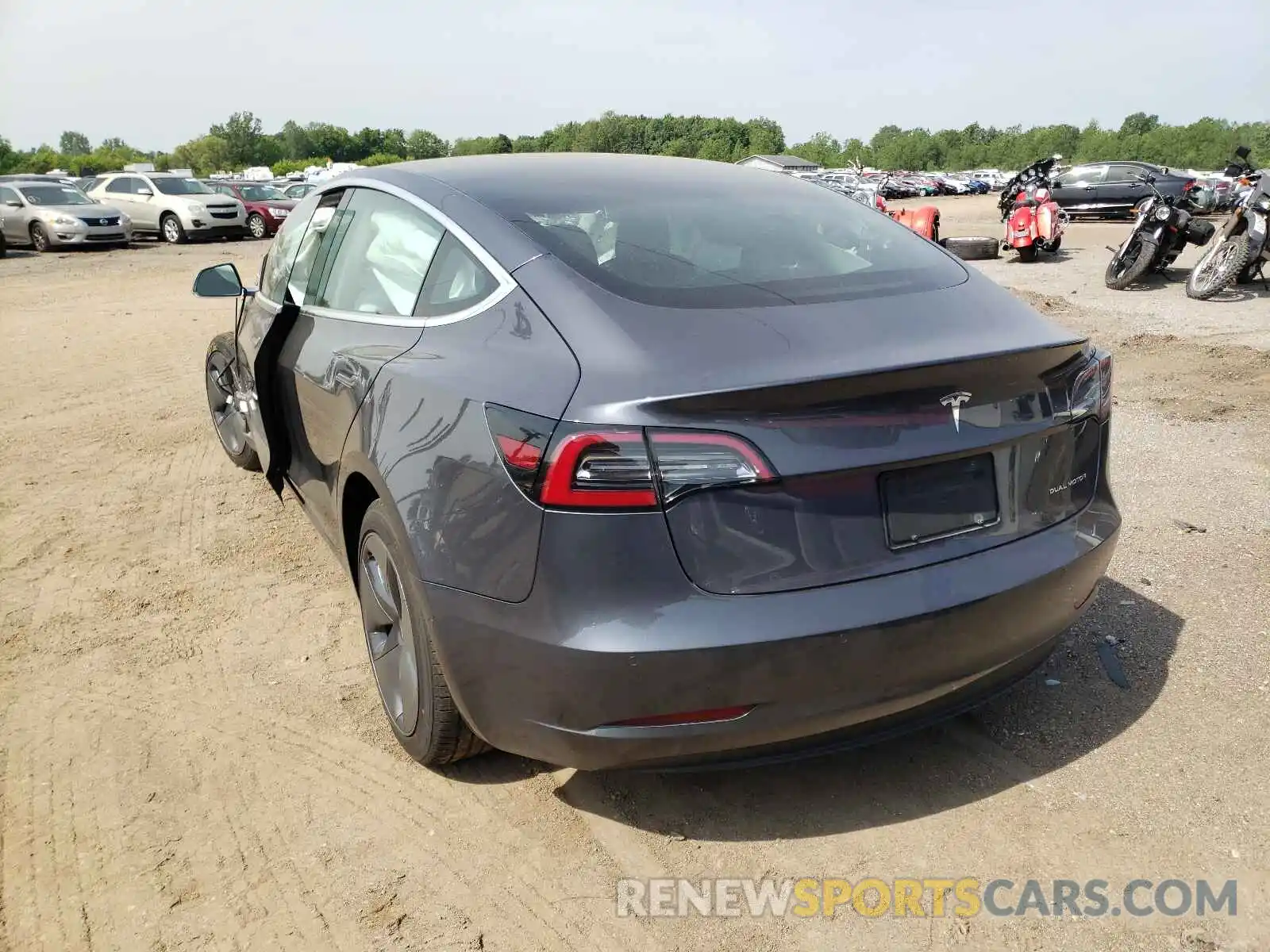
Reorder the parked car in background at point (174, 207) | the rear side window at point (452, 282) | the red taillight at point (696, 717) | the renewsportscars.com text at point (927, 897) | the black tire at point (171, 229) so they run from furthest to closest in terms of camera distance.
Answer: the black tire at point (171, 229)
the parked car in background at point (174, 207)
the rear side window at point (452, 282)
the renewsportscars.com text at point (927, 897)
the red taillight at point (696, 717)

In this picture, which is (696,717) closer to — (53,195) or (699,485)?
(699,485)

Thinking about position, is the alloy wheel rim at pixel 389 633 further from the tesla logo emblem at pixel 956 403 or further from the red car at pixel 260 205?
the red car at pixel 260 205

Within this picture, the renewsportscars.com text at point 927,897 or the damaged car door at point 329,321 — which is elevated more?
the damaged car door at point 329,321

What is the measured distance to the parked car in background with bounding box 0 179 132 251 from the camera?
73.6ft

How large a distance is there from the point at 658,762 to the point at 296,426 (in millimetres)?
2170

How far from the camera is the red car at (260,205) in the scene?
85.9 ft

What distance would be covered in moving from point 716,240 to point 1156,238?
10494 millimetres

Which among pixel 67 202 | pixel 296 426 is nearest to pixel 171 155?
pixel 67 202

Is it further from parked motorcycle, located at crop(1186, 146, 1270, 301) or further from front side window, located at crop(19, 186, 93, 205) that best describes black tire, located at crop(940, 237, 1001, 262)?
front side window, located at crop(19, 186, 93, 205)

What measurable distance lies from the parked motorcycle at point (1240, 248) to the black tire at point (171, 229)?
23.0m

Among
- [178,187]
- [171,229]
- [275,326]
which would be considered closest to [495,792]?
[275,326]

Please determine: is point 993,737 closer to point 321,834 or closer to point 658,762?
point 658,762

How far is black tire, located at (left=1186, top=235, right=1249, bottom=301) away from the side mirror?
9.97 meters

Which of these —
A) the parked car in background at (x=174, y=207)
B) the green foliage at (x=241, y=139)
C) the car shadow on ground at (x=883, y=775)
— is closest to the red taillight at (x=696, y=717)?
the car shadow on ground at (x=883, y=775)
